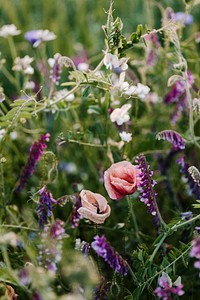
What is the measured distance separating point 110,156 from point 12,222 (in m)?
0.27

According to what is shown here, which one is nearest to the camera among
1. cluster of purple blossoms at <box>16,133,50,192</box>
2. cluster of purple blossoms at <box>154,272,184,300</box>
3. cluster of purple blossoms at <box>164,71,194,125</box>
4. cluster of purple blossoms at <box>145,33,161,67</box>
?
cluster of purple blossoms at <box>154,272,184,300</box>

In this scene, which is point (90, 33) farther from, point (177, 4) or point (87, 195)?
point (87, 195)

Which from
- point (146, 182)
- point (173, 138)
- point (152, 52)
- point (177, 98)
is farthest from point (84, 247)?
point (152, 52)

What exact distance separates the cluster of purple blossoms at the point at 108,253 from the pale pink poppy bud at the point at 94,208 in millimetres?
39

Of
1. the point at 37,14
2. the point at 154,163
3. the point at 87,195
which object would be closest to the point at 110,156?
the point at 154,163

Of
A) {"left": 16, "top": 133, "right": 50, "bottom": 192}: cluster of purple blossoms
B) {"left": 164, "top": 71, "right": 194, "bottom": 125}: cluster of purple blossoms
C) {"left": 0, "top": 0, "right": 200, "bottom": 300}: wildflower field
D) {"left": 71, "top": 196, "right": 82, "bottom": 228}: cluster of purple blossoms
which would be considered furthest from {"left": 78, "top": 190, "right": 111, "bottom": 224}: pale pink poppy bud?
{"left": 164, "top": 71, "right": 194, "bottom": 125}: cluster of purple blossoms

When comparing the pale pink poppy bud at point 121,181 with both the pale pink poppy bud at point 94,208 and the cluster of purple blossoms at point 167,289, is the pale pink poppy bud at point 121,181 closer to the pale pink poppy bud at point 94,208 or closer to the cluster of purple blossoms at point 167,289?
the pale pink poppy bud at point 94,208

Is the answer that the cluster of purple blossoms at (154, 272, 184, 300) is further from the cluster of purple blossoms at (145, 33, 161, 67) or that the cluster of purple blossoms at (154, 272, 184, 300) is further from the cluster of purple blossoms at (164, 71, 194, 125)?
the cluster of purple blossoms at (145, 33, 161, 67)

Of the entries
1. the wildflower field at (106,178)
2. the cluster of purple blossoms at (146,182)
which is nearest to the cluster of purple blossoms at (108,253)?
the wildflower field at (106,178)

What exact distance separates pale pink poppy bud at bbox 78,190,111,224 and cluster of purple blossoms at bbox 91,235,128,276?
0.13 ft

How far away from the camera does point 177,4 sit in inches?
99.1

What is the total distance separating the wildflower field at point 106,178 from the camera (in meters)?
1.09

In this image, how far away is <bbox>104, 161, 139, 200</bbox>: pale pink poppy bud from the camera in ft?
3.55

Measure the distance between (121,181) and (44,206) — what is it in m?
0.18
